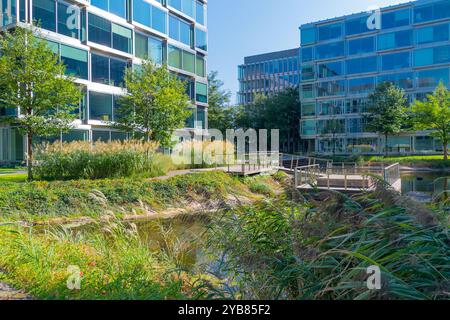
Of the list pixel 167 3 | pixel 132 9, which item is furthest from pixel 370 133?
pixel 132 9

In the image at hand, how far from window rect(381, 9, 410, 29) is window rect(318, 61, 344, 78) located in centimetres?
710

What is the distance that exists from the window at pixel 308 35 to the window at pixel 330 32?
3.12 feet

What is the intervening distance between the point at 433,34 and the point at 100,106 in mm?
39215

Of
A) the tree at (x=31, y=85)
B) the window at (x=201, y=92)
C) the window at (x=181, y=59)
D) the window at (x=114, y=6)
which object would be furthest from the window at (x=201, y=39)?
the tree at (x=31, y=85)

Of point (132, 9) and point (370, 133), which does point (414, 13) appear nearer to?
point (370, 133)

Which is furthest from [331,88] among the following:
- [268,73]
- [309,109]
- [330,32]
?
[268,73]

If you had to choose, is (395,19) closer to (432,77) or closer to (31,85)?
(432,77)

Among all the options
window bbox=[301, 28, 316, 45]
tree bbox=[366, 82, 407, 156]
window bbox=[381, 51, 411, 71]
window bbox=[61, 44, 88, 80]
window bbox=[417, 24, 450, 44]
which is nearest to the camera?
window bbox=[61, 44, 88, 80]

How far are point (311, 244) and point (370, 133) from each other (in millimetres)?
47314

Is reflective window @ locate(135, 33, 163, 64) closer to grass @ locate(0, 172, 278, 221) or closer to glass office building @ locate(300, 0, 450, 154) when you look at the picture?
grass @ locate(0, 172, 278, 221)

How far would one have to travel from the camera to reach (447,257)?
3125mm

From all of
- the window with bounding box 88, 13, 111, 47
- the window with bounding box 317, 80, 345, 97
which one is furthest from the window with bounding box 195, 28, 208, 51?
the window with bounding box 317, 80, 345, 97

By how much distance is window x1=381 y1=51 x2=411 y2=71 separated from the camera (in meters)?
45.8

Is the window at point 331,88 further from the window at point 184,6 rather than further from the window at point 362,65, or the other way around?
the window at point 184,6
